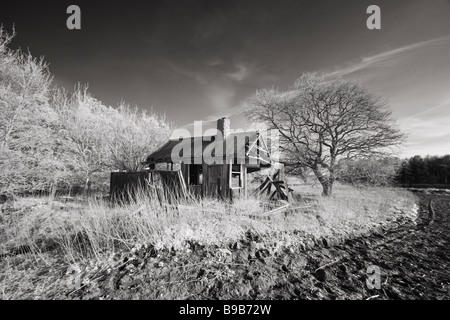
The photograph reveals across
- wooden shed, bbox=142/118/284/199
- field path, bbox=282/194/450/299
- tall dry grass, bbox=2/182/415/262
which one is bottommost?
field path, bbox=282/194/450/299

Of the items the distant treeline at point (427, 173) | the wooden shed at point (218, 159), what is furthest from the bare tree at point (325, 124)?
the distant treeline at point (427, 173)

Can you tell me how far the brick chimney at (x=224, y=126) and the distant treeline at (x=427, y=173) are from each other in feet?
190

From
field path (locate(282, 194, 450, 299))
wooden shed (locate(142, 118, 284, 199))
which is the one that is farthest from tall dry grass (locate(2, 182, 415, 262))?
wooden shed (locate(142, 118, 284, 199))

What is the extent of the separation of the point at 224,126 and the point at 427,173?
2675 inches

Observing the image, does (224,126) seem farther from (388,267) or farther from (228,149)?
(388,267)

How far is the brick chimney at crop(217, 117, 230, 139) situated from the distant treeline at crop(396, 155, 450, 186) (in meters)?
58.0

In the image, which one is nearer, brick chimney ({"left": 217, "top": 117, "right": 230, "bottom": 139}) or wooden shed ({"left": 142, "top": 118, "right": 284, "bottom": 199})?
wooden shed ({"left": 142, "top": 118, "right": 284, "bottom": 199})

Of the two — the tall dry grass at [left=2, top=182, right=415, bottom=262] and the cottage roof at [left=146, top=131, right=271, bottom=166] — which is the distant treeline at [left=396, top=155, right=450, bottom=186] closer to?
the cottage roof at [left=146, top=131, right=271, bottom=166]

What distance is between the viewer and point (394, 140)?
12141 millimetres

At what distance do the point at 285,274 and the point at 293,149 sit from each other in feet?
43.1

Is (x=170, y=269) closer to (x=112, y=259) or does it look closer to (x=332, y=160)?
(x=112, y=259)

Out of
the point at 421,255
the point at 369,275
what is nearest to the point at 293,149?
the point at 421,255

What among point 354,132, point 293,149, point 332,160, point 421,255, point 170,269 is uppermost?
point 354,132

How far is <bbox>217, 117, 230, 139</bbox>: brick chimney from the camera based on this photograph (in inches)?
520
